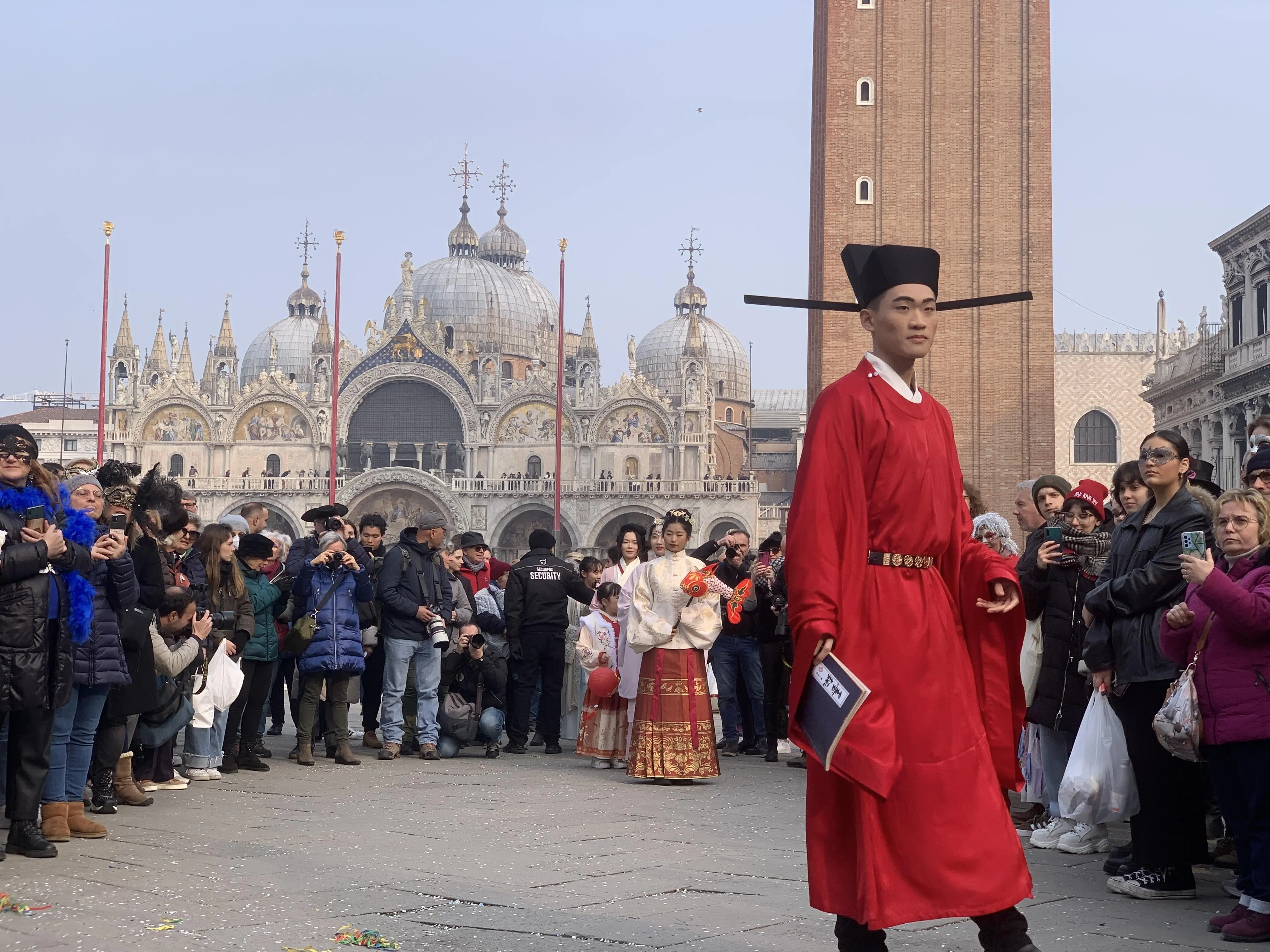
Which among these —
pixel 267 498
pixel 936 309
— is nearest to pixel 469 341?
pixel 267 498

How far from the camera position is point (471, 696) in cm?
947

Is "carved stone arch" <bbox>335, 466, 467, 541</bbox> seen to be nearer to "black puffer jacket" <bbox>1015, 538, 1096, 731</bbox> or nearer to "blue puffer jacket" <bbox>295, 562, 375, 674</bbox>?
"blue puffer jacket" <bbox>295, 562, 375, 674</bbox>

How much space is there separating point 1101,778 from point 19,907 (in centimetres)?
345

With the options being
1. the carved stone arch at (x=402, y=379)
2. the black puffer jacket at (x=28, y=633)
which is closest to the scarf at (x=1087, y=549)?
the black puffer jacket at (x=28, y=633)

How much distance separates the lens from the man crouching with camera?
30.0ft

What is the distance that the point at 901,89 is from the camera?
29.0 meters

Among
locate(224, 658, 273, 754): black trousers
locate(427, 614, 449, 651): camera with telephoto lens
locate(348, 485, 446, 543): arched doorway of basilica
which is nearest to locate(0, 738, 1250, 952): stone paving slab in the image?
locate(224, 658, 273, 754): black trousers

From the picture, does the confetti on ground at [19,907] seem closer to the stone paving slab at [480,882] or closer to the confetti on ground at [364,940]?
the stone paving slab at [480,882]

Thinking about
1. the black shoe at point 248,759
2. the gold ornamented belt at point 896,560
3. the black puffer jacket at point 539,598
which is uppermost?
the gold ornamented belt at point 896,560

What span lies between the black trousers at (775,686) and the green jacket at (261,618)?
9.99 ft

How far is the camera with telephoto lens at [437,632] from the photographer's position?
881cm

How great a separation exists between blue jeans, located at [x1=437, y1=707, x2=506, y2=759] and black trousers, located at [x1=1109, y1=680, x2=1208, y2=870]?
16.2 ft

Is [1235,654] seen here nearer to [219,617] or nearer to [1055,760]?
[1055,760]

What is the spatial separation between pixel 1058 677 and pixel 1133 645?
940 mm
